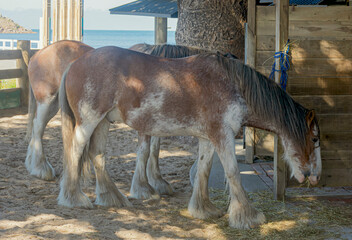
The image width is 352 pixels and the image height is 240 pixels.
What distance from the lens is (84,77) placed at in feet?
14.1

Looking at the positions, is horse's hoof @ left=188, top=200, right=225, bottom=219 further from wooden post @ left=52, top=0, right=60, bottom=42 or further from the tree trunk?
wooden post @ left=52, top=0, right=60, bottom=42

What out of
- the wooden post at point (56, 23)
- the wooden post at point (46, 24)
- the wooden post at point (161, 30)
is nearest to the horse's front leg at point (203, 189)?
the wooden post at point (161, 30)

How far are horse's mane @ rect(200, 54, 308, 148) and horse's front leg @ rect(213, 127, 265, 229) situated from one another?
0.36m

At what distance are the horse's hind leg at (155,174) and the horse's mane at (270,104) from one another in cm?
158

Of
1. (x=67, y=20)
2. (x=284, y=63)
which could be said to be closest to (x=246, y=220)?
(x=284, y=63)

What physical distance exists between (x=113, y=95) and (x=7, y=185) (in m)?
1.88

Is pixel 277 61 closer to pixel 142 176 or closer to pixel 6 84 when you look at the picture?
pixel 142 176

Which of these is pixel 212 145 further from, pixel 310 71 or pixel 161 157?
pixel 161 157

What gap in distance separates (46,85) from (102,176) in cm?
178

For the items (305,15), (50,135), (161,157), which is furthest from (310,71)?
(50,135)

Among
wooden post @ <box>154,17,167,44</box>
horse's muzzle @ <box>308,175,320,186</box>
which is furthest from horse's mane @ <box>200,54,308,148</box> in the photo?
wooden post @ <box>154,17,167,44</box>

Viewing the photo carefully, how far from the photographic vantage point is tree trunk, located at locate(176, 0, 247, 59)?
7.56m

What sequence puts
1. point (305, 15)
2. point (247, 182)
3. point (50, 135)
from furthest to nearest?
1. point (50, 135)
2. point (247, 182)
3. point (305, 15)

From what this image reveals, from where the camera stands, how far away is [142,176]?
4.94 m
